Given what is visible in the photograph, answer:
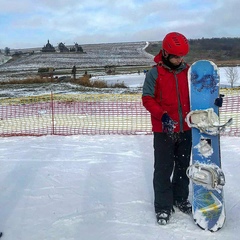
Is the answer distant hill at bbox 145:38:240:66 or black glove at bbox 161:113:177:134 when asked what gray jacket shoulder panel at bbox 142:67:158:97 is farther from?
distant hill at bbox 145:38:240:66

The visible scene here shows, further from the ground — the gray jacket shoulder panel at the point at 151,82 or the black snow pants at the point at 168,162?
the gray jacket shoulder panel at the point at 151,82

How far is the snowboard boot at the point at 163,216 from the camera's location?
10.8 ft


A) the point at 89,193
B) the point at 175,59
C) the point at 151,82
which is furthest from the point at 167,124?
the point at 89,193

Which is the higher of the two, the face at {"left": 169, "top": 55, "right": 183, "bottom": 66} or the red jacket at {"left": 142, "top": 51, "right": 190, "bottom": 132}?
the face at {"left": 169, "top": 55, "right": 183, "bottom": 66}

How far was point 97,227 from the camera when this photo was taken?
335 centimetres

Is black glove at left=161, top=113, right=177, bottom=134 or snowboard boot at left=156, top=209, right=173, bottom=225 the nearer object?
black glove at left=161, top=113, right=177, bottom=134

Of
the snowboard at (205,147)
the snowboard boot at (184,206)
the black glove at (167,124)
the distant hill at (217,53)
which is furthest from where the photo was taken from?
the distant hill at (217,53)

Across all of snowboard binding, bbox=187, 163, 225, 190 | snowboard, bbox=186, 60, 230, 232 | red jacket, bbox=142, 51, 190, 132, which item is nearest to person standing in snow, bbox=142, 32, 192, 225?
red jacket, bbox=142, 51, 190, 132

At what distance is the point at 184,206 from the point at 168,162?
1.96ft

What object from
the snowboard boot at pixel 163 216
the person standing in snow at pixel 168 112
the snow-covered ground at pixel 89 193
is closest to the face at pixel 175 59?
the person standing in snow at pixel 168 112

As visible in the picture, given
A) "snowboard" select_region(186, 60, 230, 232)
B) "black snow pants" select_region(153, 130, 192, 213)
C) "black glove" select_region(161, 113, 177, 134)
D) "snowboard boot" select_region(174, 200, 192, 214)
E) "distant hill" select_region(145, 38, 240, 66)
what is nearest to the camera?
"black glove" select_region(161, 113, 177, 134)

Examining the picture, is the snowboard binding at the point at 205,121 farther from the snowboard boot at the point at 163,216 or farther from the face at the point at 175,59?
the snowboard boot at the point at 163,216

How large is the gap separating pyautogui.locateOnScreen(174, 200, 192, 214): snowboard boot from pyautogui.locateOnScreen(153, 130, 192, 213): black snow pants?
184mm

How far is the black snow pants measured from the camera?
3.22 m
